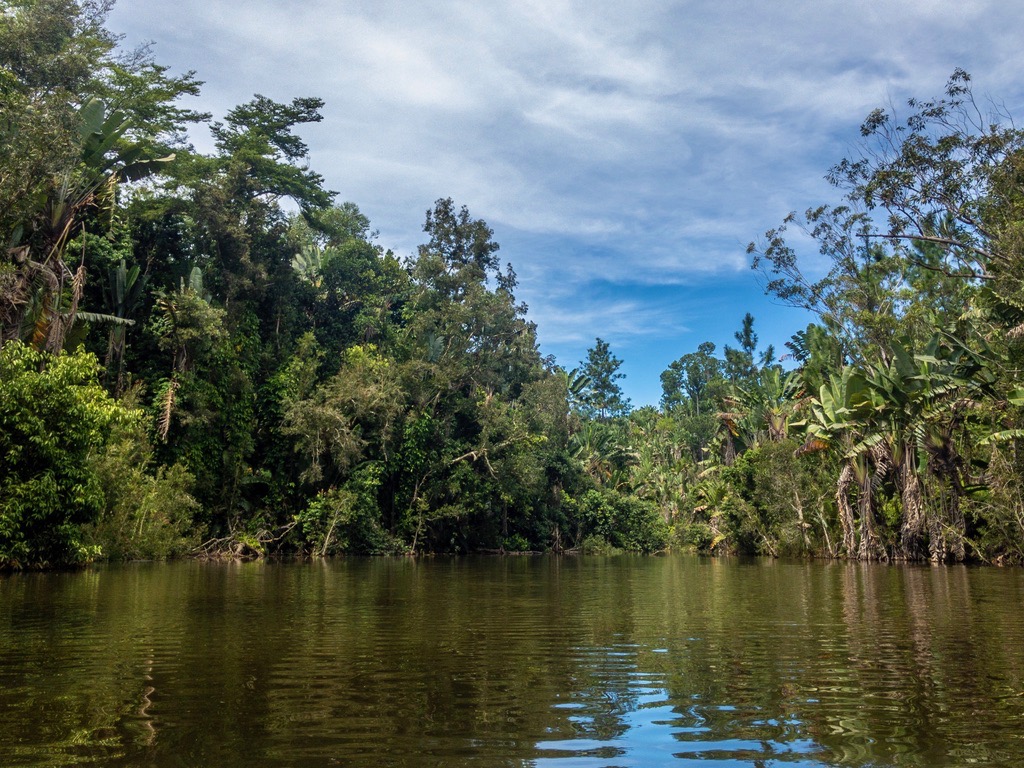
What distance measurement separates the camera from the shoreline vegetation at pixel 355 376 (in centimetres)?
Result: 2230

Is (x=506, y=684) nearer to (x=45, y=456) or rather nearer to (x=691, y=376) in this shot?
(x=45, y=456)

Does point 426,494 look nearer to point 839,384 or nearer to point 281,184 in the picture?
point 281,184

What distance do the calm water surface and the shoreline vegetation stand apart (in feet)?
39.6

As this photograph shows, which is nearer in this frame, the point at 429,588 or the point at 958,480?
the point at 429,588

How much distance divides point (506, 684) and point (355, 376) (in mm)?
33272

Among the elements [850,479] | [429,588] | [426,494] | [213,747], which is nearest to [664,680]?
[213,747]

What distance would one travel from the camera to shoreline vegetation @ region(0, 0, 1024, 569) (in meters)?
22.3

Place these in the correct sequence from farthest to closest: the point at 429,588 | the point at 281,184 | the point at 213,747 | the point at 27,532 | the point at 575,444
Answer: the point at 575,444
the point at 281,184
the point at 27,532
the point at 429,588
the point at 213,747

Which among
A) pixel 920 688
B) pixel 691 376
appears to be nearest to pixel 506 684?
pixel 920 688

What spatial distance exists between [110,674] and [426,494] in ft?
117

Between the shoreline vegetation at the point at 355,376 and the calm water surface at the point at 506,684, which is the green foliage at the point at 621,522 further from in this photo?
the calm water surface at the point at 506,684

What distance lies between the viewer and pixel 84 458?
19297 mm

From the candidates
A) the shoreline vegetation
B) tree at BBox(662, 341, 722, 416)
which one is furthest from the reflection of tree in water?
tree at BBox(662, 341, 722, 416)

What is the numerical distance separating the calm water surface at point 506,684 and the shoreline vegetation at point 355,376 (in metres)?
12.1
